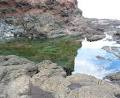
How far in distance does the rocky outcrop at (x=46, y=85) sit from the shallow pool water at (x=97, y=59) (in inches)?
409

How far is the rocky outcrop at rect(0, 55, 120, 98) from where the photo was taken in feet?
69.1

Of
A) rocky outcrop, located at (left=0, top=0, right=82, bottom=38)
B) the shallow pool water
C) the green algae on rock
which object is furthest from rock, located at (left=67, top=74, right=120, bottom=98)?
rocky outcrop, located at (left=0, top=0, right=82, bottom=38)

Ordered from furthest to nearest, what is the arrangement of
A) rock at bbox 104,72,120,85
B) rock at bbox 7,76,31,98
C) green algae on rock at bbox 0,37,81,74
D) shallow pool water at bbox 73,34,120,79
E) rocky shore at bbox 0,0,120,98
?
green algae on rock at bbox 0,37,81,74, shallow pool water at bbox 73,34,120,79, rock at bbox 104,72,120,85, rocky shore at bbox 0,0,120,98, rock at bbox 7,76,31,98

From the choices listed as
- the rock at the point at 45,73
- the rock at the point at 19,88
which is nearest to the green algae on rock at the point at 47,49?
the rock at the point at 45,73

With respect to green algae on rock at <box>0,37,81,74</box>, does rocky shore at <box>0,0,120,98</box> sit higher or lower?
higher

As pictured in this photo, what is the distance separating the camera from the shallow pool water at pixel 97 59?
37.1 meters

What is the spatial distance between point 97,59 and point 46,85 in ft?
67.9

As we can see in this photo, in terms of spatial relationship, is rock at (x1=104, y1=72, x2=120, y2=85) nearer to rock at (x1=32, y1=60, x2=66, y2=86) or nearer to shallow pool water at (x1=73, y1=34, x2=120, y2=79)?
shallow pool water at (x1=73, y1=34, x2=120, y2=79)

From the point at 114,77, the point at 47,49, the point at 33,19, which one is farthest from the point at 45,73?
the point at 33,19

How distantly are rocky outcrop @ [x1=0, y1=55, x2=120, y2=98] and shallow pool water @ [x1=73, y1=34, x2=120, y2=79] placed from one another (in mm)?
10393

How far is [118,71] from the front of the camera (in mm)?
35844

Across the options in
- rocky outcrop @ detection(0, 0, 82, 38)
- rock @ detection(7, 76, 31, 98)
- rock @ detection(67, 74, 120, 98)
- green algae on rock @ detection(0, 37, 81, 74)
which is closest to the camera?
rock @ detection(67, 74, 120, 98)

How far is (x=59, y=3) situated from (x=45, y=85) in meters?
44.6

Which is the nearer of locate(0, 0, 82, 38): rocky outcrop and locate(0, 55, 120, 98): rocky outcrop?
locate(0, 55, 120, 98): rocky outcrop
